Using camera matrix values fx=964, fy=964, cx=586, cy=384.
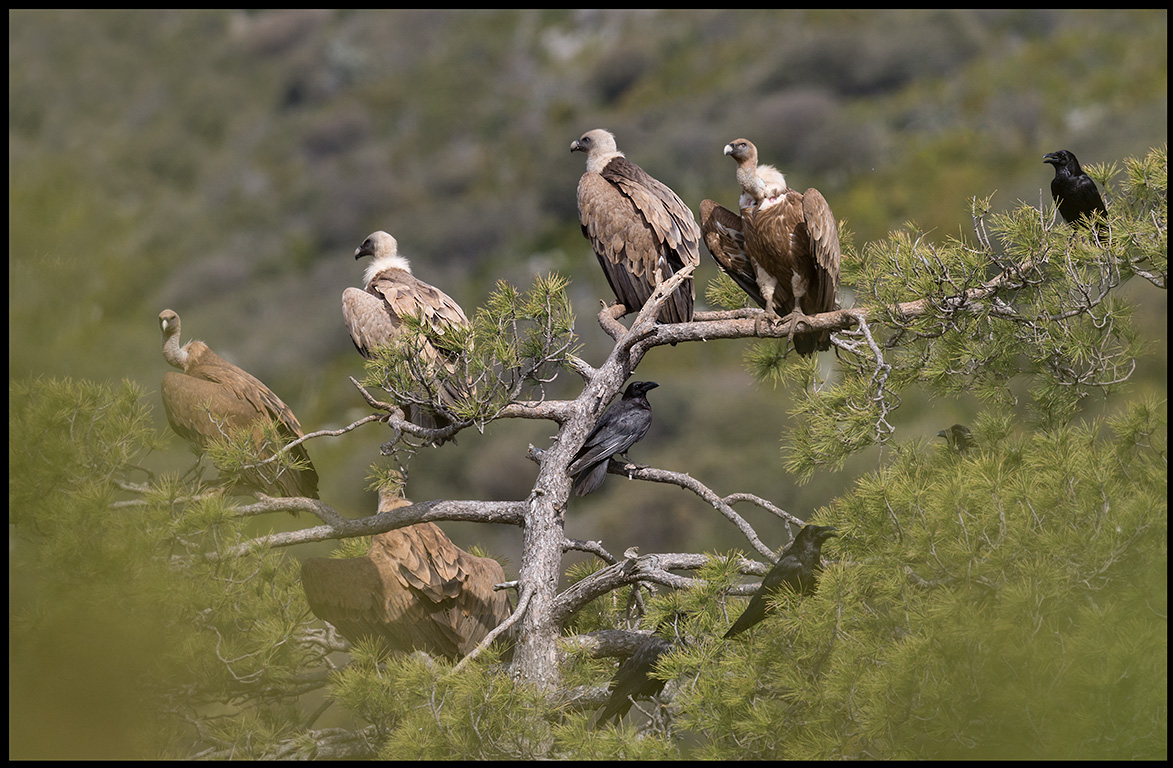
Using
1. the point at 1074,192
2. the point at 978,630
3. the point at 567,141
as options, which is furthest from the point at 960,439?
the point at 567,141

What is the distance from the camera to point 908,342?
14.2 ft

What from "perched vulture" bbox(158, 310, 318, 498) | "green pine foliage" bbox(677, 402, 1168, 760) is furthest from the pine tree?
"perched vulture" bbox(158, 310, 318, 498)

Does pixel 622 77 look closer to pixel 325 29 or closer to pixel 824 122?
pixel 824 122

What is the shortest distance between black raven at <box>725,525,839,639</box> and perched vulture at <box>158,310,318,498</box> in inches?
76.1

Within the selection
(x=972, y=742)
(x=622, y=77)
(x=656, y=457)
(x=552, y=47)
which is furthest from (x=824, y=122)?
(x=972, y=742)

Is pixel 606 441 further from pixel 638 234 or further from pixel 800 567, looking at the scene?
pixel 638 234

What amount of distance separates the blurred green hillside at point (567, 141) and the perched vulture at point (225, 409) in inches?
41.7

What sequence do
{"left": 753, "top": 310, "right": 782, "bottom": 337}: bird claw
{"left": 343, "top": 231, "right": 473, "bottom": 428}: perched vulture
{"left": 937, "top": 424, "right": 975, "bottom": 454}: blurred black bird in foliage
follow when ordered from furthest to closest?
{"left": 343, "top": 231, "right": 473, "bottom": 428}: perched vulture < {"left": 753, "top": 310, "right": 782, "bottom": 337}: bird claw < {"left": 937, "top": 424, "right": 975, "bottom": 454}: blurred black bird in foliage

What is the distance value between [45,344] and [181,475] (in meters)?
2.13

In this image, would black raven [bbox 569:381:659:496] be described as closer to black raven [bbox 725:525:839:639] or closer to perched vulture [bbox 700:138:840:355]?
perched vulture [bbox 700:138:840:355]

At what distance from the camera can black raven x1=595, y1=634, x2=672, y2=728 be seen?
371cm

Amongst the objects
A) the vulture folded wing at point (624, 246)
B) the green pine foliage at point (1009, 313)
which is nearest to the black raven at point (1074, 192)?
the green pine foliage at point (1009, 313)

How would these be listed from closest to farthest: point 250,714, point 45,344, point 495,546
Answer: point 45,344 < point 250,714 < point 495,546

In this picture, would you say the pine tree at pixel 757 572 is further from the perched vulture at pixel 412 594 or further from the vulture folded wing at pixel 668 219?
the vulture folded wing at pixel 668 219
